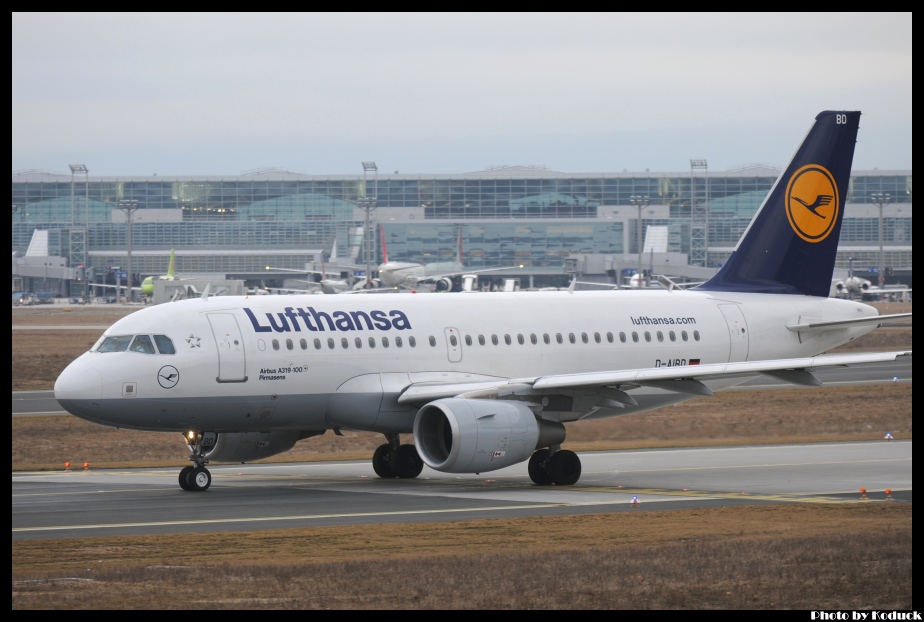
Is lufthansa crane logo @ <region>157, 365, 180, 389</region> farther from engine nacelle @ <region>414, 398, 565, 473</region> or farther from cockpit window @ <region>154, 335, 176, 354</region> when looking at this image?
engine nacelle @ <region>414, 398, 565, 473</region>

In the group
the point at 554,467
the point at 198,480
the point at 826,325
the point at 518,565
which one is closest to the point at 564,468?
the point at 554,467

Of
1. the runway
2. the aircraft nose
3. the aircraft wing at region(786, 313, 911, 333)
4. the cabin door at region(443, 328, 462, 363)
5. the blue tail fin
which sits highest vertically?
the blue tail fin

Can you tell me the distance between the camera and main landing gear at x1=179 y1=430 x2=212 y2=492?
2991 centimetres

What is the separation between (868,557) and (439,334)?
15.1 meters

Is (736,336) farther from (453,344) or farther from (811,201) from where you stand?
(453,344)

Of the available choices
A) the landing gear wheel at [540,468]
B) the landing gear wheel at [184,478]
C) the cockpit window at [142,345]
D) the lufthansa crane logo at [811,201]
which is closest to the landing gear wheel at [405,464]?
the landing gear wheel at [540,468]

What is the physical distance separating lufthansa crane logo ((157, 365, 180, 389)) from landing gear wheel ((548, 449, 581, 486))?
824cm

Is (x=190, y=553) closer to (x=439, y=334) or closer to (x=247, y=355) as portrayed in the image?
(x=247, y=355)

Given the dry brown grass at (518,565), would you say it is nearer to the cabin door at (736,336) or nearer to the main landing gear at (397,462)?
the main landing gear at (397,462)

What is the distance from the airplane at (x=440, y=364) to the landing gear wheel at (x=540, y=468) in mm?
26

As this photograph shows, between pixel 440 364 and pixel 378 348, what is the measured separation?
64.1 inches

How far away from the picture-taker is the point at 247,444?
32438 millimetres

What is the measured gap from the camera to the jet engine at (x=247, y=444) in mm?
32031

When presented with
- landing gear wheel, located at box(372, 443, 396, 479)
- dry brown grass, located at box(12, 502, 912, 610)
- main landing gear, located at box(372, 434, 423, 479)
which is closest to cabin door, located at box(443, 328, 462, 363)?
main landing gear, located at box(372, 434, 423, 479)
